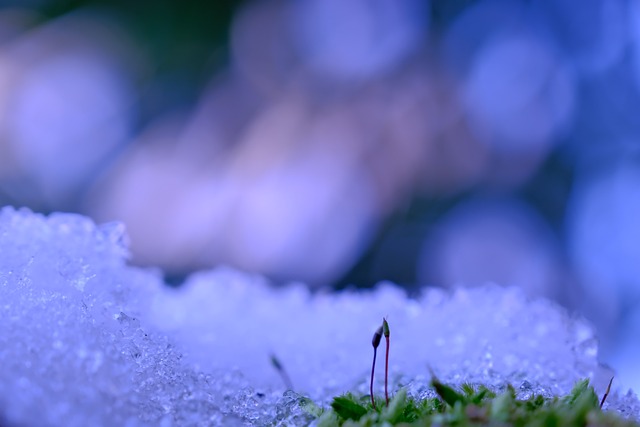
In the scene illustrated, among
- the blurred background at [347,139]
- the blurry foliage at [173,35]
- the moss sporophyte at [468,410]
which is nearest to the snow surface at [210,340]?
the moss sporophyte at [468,410]

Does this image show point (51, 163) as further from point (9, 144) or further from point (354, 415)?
point (354, 415)

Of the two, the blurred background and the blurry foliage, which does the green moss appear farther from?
the blurry foliage

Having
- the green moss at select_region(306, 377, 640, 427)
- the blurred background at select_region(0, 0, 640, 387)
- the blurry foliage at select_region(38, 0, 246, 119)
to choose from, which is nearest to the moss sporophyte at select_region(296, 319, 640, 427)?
the green moss at select_region(306, 377, 640, 427)

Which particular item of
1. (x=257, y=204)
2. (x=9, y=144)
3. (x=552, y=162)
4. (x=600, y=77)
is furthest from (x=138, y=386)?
(x=600, y=77)

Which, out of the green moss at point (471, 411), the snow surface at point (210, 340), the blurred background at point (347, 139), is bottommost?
the green moss at point (471, 411)

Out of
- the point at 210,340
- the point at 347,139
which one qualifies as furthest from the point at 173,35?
the point at 210,340

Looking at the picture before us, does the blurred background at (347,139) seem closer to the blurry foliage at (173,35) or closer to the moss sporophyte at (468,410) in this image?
the blurry foliage at (173,35)
